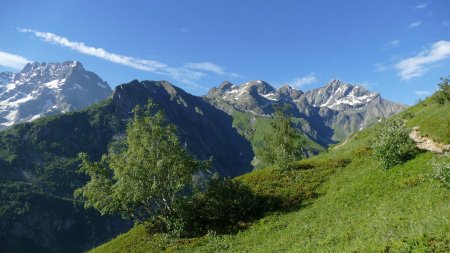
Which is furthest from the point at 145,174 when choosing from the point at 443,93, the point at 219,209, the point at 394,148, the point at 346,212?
the point at 443,93

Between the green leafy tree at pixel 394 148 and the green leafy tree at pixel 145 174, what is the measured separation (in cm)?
2054

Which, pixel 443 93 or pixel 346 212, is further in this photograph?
pixel 443 93

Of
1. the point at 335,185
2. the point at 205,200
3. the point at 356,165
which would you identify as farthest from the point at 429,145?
the point at 205,200

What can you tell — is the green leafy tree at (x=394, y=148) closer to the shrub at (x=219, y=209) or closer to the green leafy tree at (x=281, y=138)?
the shrub at (x=219, y=209)

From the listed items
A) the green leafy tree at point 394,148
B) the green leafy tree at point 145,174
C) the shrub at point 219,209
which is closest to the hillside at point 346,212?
the green leafy tree at point 394,148

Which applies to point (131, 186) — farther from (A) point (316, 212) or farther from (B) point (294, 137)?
(B) point (294, 137)

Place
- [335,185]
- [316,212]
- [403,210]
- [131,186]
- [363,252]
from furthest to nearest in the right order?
1. [335,185]
2. [131,186]
3. [316,212]
4. [403,210]
5. [363,252]

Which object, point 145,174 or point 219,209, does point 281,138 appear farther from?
point 145,174

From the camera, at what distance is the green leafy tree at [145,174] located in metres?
41.1

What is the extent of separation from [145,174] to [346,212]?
2066cm

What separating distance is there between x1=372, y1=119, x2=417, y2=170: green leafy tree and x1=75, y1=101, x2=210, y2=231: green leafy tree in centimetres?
2054

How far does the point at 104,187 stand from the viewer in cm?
4247

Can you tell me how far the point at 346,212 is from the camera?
106 ft

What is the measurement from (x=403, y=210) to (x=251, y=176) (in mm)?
26823
